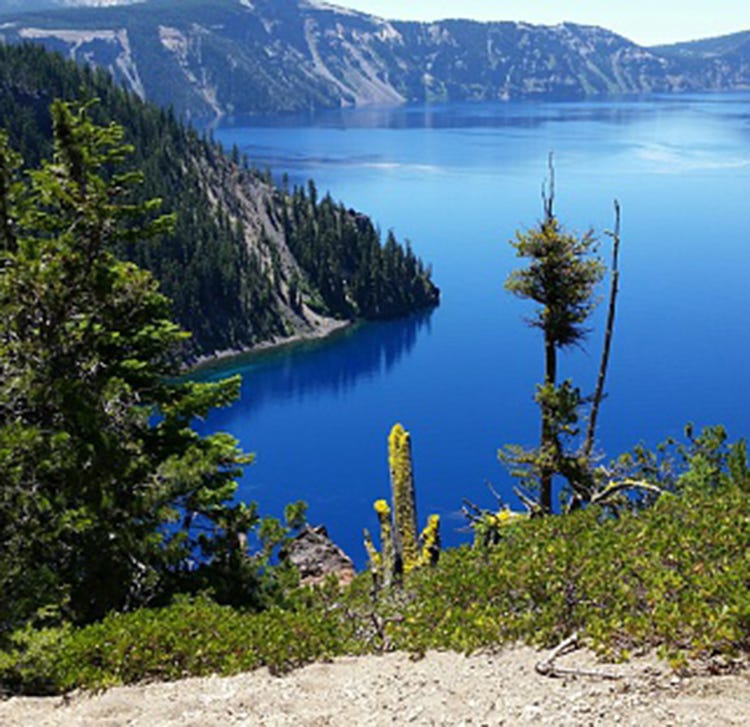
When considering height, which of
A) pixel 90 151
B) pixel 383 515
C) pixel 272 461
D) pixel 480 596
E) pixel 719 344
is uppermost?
pixel 90 151

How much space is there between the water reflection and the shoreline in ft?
6.01

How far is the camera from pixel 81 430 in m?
21.5

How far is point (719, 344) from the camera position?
139750 millimetres

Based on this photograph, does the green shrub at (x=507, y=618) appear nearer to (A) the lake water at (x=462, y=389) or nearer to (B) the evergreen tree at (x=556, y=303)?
(B) the evergreen tree at (x=556, y=303)

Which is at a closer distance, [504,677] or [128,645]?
[504,677]

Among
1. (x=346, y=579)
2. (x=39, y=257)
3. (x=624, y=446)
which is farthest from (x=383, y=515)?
(x=624, y=446)

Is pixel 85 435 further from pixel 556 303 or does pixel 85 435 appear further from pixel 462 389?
pixel 462 389

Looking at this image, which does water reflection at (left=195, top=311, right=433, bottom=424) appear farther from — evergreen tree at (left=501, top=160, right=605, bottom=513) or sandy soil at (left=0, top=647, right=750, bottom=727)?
sandy soil at (left=0, top=647, right=750, bottom=727)

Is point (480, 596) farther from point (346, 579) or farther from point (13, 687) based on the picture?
point (346, 579)

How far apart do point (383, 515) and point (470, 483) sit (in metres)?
63.8

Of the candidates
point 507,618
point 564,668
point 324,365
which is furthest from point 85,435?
point 324,365

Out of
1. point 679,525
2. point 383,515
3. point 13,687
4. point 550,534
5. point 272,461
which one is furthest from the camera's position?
point 272,461

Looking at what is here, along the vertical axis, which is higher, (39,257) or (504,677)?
(39,257)

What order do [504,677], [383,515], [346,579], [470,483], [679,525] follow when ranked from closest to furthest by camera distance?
[504,677]
[679,525]
[383,515]
[346,579]
[470,483]
